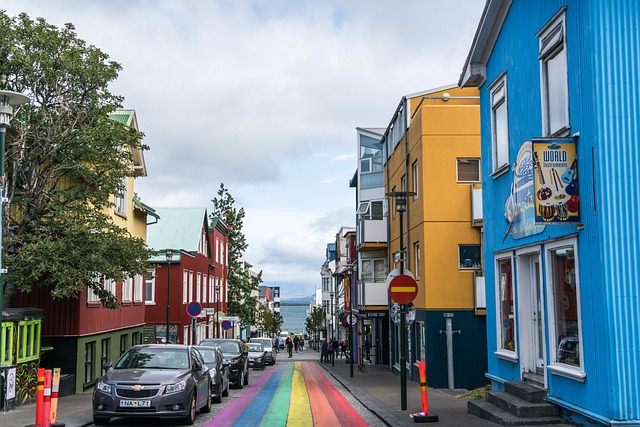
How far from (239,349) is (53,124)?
10978 mm

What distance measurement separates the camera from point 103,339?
24.7 m

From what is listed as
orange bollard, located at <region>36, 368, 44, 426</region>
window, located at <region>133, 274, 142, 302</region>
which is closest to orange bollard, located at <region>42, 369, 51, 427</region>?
orange bollard, located at <region>36, 368, 44, 426</region>

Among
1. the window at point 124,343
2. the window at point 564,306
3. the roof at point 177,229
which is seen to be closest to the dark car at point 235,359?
the window at point 124,343

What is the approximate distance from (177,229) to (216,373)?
2912 cm

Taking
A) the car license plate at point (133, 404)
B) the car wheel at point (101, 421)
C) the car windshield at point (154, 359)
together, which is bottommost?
the car wheel at point (101, 421)

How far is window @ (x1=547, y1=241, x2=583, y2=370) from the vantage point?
10.6 metres

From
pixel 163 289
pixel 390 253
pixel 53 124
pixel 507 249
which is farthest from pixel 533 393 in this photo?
pixel 163 289

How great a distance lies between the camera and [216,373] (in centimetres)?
1881

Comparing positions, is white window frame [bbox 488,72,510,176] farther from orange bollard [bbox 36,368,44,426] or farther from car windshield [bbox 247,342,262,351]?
car windshield [bbox 247,342,262,351]

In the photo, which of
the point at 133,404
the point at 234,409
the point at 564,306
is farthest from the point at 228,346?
the point at 564,306

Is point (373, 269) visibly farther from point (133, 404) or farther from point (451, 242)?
point (133, 404)

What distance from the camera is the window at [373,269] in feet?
115

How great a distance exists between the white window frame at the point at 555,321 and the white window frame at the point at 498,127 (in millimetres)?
2935

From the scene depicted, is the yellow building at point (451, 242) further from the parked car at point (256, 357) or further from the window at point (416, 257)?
the parked car at point (256, 357)
